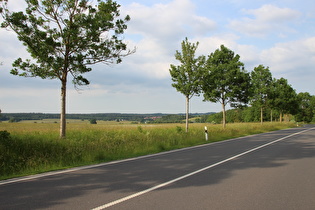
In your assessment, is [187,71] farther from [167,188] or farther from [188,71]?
[167,188]

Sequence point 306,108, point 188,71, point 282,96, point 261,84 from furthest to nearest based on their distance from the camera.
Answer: point 306,108 < point 282,96 < point 261,84 < point 188,71

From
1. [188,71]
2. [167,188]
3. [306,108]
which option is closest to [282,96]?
[188,71]

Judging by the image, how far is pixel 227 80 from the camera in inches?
1135

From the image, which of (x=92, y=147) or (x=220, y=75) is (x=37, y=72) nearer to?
(x=92, y=147)

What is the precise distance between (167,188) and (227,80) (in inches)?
983

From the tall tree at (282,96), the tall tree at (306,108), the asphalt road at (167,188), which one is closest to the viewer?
the asphalt road at (167,188)

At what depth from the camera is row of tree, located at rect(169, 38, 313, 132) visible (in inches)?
835

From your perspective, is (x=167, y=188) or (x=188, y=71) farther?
(x=188, y=71)

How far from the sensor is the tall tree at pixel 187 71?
68.7 ft

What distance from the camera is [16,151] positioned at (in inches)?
346

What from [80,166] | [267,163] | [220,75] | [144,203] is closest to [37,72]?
[80,166]

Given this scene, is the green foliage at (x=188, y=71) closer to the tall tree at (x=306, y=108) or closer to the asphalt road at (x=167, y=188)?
the asphalt road at (x=167, y=188)

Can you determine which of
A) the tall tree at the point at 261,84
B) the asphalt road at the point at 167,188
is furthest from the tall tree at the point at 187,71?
the tall tree at the point at 261,84

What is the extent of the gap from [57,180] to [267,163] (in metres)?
6.90
